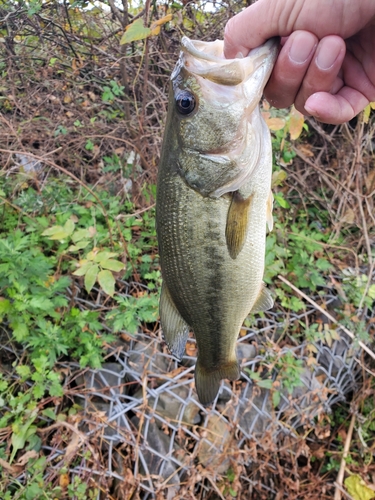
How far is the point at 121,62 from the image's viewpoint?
3.08 metres

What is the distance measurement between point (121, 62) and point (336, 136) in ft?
7.62

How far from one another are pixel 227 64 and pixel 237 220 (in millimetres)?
522

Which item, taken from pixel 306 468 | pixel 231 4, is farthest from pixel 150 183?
pixel 306 468

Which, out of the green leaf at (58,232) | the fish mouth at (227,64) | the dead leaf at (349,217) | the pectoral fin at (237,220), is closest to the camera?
the fish mouth at (227,64)

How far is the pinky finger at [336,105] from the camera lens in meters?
1.38

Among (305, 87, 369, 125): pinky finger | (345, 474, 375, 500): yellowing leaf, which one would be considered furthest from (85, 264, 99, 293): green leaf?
(345, 474, 375, 500): yellowing leaf

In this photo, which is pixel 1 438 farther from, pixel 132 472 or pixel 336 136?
pixel 336 136

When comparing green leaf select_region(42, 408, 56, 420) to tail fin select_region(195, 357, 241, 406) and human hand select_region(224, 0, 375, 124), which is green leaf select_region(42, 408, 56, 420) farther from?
human hand select_region(224, 0, 375, 124)

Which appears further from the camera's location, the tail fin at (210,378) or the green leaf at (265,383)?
the green leaf at (265,383)

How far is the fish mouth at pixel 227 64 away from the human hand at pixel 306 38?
2.3 inches

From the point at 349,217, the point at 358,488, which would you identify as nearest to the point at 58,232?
the point at 349,217

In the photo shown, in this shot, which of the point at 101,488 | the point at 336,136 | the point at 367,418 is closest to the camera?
the point at 101,488

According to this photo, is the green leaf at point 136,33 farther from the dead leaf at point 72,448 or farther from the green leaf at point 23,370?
the dead leaf at point 72,448

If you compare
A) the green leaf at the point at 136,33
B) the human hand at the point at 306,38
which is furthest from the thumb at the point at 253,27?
the green leaf at the point at 136,33
